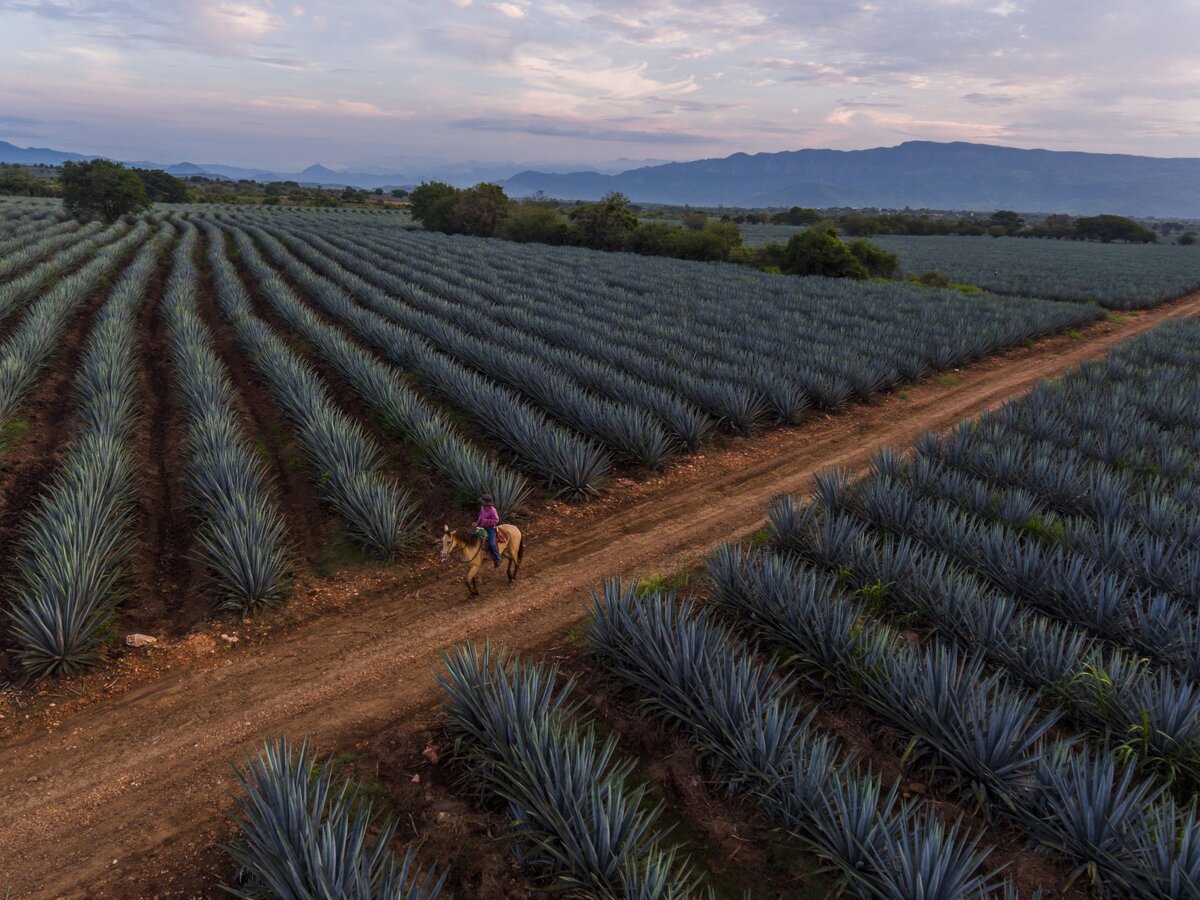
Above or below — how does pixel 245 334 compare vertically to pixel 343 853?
above

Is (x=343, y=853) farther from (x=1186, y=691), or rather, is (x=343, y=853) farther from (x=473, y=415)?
(x=473, y=415)

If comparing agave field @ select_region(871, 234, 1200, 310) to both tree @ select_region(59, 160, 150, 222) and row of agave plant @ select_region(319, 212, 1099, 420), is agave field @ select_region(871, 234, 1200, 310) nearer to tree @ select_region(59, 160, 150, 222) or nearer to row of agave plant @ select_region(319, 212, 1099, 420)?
row of agave plant @ select_region(319, 212, 1099, 420)

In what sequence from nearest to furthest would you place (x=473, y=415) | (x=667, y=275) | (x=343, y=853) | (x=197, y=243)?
(x=343, y=853) → (x=473, y=415) → (x=667, y=275) → (x=197, y=243)

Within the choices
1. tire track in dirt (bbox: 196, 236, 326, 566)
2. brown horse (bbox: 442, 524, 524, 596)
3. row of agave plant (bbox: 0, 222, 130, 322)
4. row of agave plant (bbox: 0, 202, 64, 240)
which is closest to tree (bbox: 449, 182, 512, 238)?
row of agave plant (bbox: 0, 222, 130, 322)

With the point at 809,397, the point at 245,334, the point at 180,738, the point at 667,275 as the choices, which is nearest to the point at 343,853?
the point at 180,738

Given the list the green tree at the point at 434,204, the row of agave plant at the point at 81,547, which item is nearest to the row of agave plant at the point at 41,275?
the row of agave plant at the point at 81,547

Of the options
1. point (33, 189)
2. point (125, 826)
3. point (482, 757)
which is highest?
point (33, 189)

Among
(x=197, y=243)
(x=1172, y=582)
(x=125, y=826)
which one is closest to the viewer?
(x=125, y=826)

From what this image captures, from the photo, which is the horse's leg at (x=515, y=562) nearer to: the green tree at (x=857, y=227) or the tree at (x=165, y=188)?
the green tree at (x=857, y=227)
